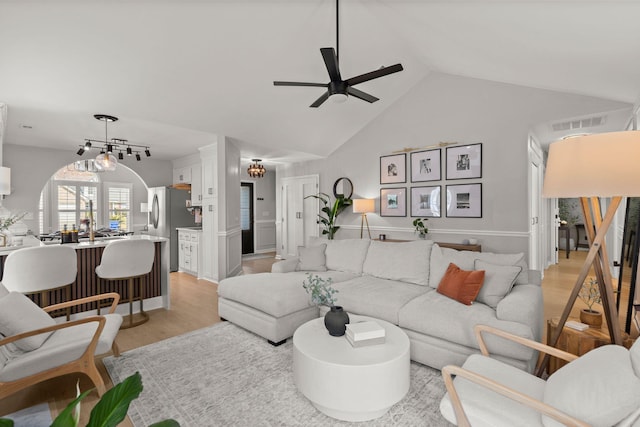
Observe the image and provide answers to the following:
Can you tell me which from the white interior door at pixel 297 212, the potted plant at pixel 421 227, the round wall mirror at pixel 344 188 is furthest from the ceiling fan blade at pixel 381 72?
the white interior door at pixel 297 212

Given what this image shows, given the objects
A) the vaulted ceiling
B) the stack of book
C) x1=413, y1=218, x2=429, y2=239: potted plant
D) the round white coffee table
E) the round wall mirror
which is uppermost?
the vaulted ceiling

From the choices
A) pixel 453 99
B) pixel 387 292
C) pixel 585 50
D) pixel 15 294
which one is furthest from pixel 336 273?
pixel 453 99

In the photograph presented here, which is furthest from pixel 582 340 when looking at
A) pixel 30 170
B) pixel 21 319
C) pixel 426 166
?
pixel 30 170

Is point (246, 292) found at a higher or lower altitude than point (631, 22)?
lower

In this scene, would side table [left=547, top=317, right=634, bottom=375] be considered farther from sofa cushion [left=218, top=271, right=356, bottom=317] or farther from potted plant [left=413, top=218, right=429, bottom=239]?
potted plant [left=413, top=218, right=429, bottom=239]

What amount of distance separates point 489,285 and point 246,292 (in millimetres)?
→ 2224

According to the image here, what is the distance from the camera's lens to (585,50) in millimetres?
2742

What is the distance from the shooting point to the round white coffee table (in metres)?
1.82

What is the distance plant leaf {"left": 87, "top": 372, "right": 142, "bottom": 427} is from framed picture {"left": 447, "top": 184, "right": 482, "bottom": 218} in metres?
5.11

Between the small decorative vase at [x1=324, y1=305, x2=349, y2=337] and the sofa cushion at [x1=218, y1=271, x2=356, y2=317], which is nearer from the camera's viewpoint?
the small decorative vase at [x1=324, y1=305, x2=349, y2=337]

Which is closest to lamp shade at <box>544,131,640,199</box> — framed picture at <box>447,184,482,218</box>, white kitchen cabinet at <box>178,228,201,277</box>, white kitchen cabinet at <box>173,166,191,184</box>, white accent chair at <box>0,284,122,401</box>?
white accent chair at <box>0,284,122,401</box>

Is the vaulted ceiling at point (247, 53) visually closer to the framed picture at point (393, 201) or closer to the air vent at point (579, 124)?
the air vent at point (579, 124)

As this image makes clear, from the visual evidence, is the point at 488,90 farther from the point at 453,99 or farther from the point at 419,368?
the point at 419,368

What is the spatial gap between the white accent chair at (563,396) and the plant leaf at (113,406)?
4.40ft
